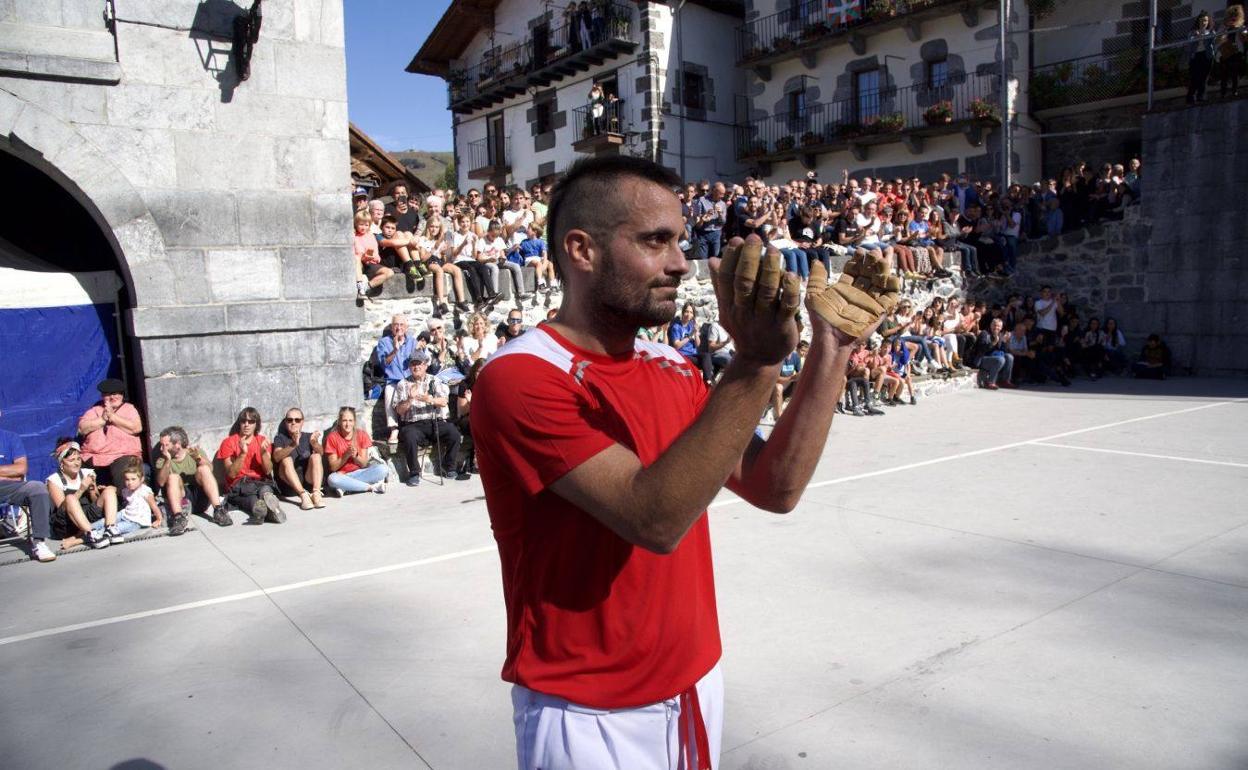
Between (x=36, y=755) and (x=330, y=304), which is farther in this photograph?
(x=330, y=304)

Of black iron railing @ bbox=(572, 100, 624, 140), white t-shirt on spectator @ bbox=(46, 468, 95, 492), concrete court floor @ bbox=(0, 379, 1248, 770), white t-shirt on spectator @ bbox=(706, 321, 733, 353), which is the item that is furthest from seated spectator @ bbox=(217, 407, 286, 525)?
black iron railing @ bbox=(572, 100, 624, 140)

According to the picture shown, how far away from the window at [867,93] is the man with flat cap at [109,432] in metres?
19.8

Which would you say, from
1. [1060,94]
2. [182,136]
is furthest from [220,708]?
[1060,94]

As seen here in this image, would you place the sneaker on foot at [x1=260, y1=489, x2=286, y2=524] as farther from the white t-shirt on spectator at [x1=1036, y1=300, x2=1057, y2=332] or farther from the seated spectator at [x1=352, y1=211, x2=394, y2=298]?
the white t-shirt on spectator at [x1=1036, y1=300, x2=1057, y2=332]

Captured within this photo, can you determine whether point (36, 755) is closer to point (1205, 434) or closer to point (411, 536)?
point (411, 536)

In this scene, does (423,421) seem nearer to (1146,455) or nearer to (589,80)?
(1146,455)

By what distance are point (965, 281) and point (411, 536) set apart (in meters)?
14.0

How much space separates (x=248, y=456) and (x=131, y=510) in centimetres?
111

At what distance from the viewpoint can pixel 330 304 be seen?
8625mm

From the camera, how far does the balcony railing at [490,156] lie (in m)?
29.0

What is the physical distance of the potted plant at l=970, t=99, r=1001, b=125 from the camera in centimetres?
1956

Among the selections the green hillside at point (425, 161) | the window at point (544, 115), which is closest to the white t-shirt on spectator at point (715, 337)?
the window at point (544, 115)

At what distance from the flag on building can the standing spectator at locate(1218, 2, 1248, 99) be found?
8840 mm

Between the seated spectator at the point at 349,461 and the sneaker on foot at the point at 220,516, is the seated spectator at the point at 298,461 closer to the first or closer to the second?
the seated spectator at the point at 349,461
